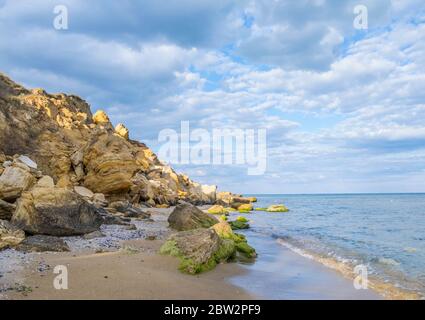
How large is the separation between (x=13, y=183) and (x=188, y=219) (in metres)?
9.89

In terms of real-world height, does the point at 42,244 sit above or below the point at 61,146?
below

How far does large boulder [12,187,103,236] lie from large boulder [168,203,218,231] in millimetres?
6338

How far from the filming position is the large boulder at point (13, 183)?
18.5m

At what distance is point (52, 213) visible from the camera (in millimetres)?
15586

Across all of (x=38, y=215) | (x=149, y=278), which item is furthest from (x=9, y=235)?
(x=149, y=278)

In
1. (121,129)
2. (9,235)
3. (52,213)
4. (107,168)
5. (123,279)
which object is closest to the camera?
(123,279)

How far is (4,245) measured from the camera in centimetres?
1220

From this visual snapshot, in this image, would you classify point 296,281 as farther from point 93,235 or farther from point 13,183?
point 13,183

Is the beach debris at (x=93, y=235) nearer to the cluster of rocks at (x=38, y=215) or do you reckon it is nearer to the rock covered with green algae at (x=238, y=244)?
the cluster of rocks at (x=38, y=215)

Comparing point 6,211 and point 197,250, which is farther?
point 6,211

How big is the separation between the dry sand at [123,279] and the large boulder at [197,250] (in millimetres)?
316

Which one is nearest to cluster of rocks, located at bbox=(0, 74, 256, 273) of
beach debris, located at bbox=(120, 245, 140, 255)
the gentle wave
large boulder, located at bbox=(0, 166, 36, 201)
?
large boulder, located at bbox=(0, 166, 36, 201)
